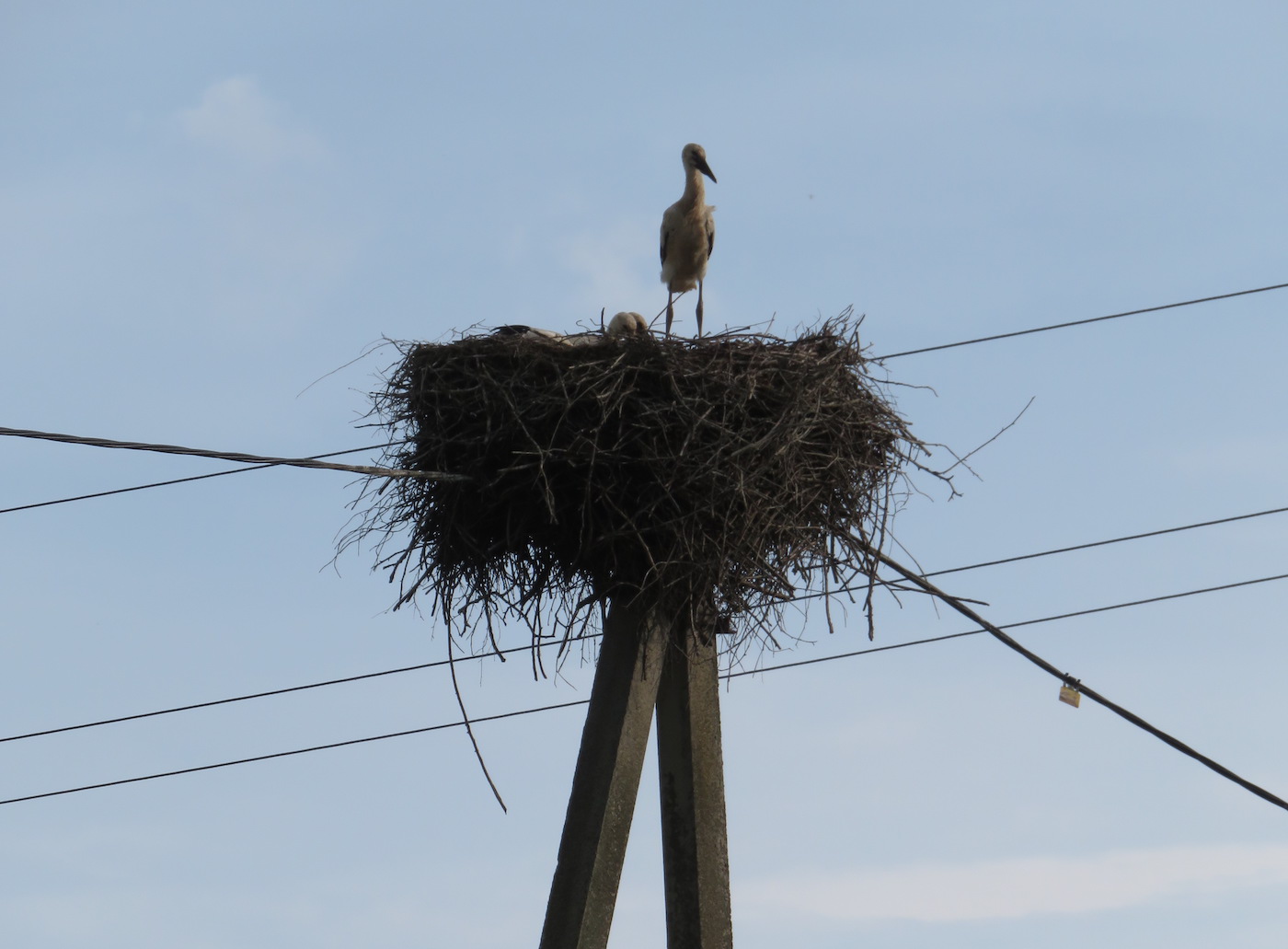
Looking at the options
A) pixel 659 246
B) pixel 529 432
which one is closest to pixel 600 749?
pixel 529 432

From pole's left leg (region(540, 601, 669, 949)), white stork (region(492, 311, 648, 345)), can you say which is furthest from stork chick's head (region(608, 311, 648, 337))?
pole's left leg (region(540, 601, 669, 949))

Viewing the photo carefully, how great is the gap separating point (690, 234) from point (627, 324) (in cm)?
174

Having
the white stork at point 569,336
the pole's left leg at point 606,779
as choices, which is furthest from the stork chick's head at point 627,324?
the pole's left leg at point 606,779

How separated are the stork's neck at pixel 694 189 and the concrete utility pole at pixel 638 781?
11.4 feet

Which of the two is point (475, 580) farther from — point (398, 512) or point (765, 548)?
point (765, 548)

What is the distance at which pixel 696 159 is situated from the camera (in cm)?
838

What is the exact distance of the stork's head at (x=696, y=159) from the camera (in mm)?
8359

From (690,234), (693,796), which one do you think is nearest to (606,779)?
(693,796)

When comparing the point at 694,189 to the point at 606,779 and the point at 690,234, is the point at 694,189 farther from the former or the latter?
the point at 606,779

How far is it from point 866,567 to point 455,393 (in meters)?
1.61

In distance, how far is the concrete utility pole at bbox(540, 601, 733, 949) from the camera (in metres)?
4.83

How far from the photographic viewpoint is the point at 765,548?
5.42m

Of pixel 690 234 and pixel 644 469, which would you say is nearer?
pixel 644 469

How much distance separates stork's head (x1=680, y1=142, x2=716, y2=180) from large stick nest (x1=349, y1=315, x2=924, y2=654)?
266 cm
